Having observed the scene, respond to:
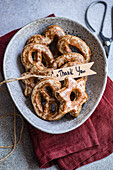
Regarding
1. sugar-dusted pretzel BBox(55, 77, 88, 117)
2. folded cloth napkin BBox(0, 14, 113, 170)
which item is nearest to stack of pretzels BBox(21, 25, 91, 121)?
sugar-dusted pretzel BBox(55, 77, 88, 117)

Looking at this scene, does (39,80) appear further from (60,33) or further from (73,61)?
(60,33)

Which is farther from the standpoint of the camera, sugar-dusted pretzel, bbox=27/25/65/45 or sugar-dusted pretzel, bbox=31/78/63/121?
sugar-dusted pretzel, bbox=27/25/65/45

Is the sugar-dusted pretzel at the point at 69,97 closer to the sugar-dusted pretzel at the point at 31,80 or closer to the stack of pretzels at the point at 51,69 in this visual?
the stack of pretzels at the point at 51,69

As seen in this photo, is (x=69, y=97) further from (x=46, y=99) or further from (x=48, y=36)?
(x=48, y=36)

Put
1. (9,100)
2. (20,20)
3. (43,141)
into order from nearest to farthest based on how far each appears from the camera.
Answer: (43,141) → (9,100) → (20,20)

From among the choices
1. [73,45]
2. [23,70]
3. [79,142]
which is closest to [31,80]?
[23,70]

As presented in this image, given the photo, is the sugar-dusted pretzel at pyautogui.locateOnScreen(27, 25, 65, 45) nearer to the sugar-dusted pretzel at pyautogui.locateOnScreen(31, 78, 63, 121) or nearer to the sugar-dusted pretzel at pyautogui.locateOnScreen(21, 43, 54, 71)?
the sugar-dusted pretzel at pyautogui.locateOnScreen(21, 43, 54, 71)

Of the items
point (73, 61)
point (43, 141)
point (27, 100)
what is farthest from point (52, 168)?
point (73, 61)
